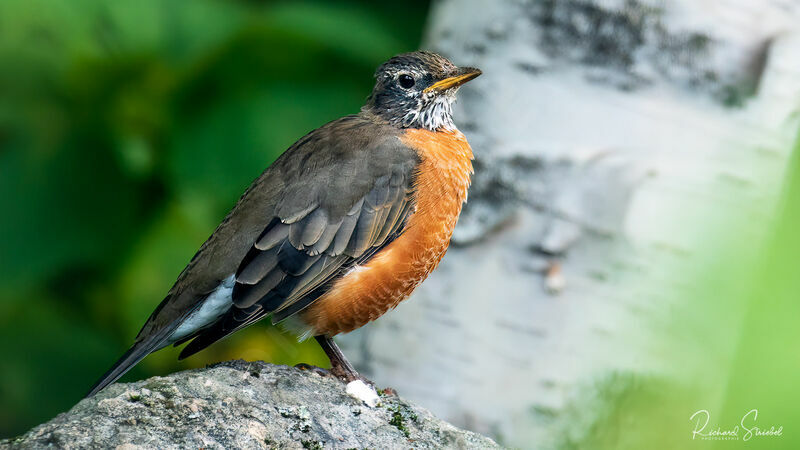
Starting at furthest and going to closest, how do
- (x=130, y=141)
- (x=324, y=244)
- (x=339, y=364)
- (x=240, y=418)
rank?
Answer: 1. (x=130, y=141)
2. (x=339, y=364)
3. (x=324, y=244)
4. (x=240, y=418)

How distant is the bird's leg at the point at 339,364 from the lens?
2.92 metres

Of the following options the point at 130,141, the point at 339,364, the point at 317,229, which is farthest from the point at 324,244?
the point at 130,141

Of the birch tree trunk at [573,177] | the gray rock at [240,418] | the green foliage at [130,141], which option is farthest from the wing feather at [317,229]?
the green foliage at [130,141]

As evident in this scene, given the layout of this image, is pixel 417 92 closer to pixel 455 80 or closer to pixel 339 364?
pixel 455 80

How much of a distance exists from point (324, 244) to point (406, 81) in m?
0.98

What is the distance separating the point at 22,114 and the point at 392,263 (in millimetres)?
2484

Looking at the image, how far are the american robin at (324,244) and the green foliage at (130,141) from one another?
1074 mm

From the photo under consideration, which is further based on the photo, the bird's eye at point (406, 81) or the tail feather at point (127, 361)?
the bird's eye at point (406, 81)

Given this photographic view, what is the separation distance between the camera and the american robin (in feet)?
9.24

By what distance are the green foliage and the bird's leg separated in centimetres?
110

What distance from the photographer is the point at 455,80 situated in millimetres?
3357
